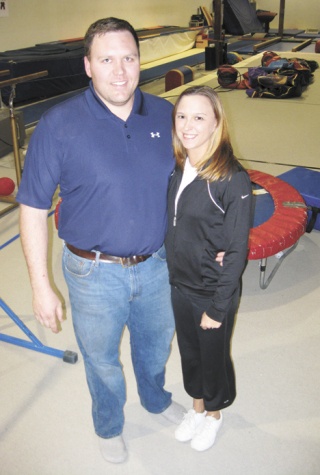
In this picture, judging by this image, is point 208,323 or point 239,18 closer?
point 208,323

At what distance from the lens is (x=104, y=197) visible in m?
1.68

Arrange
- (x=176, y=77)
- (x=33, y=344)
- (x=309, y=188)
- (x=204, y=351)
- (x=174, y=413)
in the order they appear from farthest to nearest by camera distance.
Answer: (x=176, y=77)
(x=309, y=188)
(x=33, y=344)
(x=174, y=413)
(x=204, y=351)

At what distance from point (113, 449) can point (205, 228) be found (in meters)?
1.16

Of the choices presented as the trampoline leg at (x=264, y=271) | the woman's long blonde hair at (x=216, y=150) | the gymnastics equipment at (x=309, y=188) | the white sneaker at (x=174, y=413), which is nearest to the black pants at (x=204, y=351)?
the white sneaker at (x=174, y=413)

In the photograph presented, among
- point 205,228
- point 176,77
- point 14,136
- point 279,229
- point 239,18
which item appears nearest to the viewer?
point 205,228

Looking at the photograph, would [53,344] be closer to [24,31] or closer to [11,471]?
[11,471]

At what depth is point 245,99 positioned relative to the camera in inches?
331

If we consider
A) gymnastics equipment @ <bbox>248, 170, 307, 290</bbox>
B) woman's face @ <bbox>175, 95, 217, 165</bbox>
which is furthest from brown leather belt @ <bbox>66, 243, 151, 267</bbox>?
gymnastics equipment @ <bbox>248, 170, 307, 290</bbox>

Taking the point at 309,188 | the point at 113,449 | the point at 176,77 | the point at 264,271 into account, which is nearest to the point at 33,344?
the point at 113,449

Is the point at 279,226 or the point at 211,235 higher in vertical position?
the point at 211,235

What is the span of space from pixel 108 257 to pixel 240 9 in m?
16.5

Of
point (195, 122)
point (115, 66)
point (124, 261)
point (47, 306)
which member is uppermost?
point (115, 66)

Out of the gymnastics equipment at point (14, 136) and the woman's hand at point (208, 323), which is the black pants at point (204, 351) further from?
the gymnastics equipment at point (14, 136)

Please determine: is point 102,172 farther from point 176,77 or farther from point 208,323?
point 176,77
